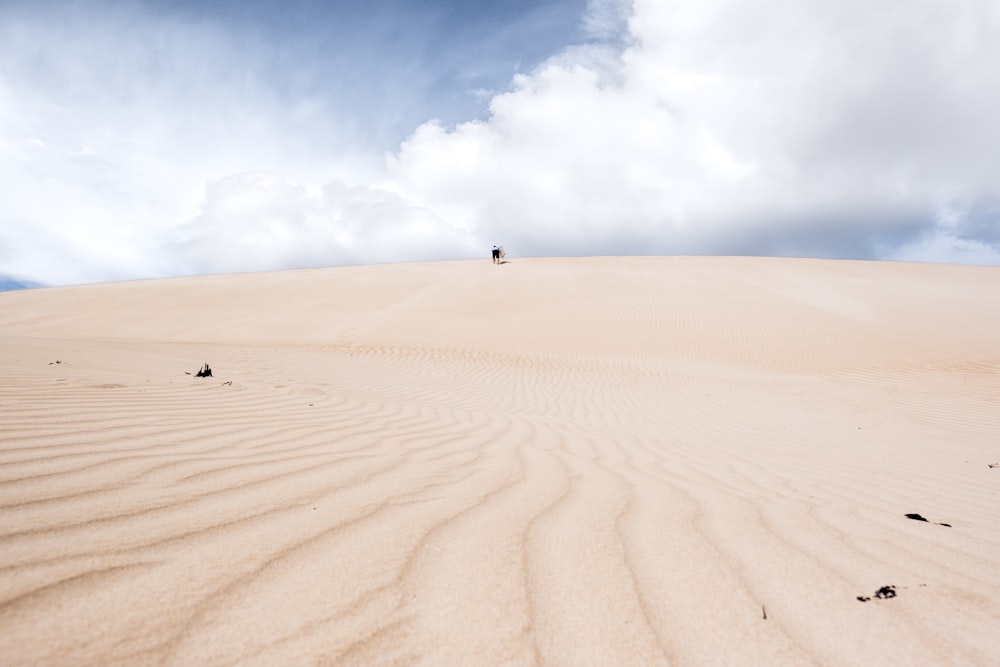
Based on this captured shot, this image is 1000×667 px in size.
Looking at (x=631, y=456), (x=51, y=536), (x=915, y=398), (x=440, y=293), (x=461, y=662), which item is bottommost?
(x=915, y=398)

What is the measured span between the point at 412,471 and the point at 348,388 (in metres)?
4.36

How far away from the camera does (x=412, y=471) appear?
2602mm

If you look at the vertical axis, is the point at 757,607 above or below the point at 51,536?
below

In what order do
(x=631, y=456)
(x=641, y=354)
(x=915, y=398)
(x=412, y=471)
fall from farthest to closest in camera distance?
(x=641, y=354) → (x=915, y=398) → (x=631, y=456) → (x=412, y=471)

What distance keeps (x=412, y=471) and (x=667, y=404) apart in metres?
5.91

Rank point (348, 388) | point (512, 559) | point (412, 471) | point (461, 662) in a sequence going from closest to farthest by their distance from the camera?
1. point (461, 662)
2. point (512, 559)
3. point (412, 471)
4. point (348, 388)

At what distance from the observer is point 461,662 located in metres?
1.19

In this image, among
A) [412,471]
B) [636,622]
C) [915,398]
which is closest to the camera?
[636,622]

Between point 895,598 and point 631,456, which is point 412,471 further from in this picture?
point 895,598

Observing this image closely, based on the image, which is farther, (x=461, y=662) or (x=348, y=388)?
(x=348, y=388)

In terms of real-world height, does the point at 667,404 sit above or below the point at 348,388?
below

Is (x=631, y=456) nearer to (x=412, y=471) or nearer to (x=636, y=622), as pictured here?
(x=412, y=471)

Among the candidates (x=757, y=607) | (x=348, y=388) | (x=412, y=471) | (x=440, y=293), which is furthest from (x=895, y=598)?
(x=440, y=293)

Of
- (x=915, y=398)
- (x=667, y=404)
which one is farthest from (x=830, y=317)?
(x=667, y=404)
